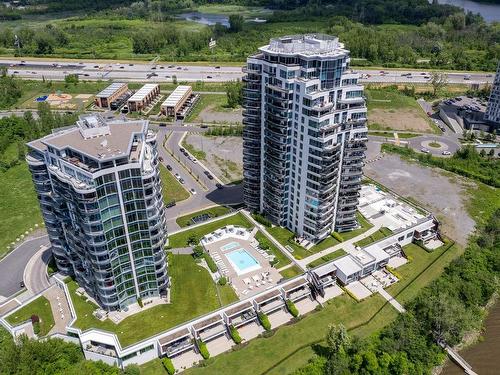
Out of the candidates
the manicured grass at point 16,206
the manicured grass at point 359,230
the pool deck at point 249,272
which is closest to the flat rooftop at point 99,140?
the pool deck at point 249,272

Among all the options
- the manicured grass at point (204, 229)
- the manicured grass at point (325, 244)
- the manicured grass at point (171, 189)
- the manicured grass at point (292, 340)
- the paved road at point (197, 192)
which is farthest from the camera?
the manicured grass at point (171, 189)

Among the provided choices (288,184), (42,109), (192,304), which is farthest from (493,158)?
(42,109)

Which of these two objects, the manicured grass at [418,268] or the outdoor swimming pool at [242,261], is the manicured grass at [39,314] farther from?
the manicured grass at [418,268]

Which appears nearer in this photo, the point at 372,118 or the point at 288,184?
the point at 288,184

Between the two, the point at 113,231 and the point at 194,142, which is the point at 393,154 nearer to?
the point at 194,142

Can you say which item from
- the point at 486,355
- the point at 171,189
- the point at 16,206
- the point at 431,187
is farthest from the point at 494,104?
the point at 16,206

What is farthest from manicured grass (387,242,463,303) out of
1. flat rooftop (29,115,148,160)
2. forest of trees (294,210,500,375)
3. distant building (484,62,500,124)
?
distant building (484,62,500,124)
